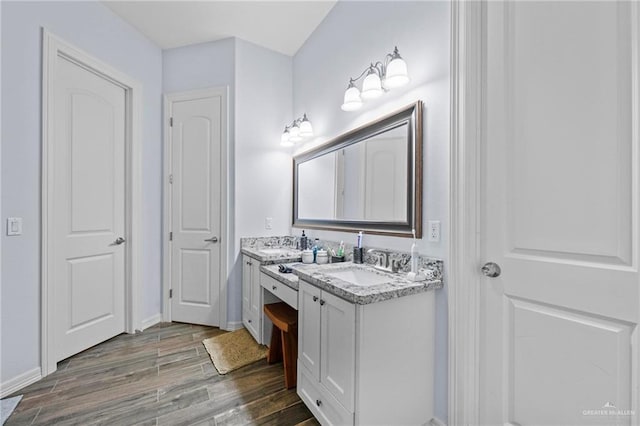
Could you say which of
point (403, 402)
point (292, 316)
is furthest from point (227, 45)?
point (403, 402)

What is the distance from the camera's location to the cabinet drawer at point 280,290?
179cm

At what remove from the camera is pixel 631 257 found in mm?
941

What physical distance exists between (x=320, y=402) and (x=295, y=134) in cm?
215

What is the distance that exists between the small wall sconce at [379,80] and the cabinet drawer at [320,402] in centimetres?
166

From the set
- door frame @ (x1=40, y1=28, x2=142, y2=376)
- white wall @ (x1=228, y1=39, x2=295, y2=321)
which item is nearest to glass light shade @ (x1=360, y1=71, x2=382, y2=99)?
white wall @ (x1=228, y1=39, x2=295, y2=321)

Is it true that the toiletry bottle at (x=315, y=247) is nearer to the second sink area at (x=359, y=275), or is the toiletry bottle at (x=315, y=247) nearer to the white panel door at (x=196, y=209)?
the second sink area at (x=359, y=275)

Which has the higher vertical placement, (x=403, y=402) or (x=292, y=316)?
(x=292, y=316)

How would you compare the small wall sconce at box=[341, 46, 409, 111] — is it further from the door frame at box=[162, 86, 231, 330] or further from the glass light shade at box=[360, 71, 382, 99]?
the door frame at box=[162, 86, 231, 330]

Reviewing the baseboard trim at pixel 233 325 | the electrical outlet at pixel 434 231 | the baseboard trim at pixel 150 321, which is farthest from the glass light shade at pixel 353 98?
the baseboard trim at pixel 150 321

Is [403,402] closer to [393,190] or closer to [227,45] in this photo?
[393,190]

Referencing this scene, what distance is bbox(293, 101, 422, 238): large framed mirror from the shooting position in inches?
62.9

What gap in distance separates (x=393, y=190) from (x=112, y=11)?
2.86m

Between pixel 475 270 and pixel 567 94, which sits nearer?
pixel 567 94

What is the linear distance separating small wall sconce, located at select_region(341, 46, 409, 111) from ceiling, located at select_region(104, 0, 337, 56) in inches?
38.6
